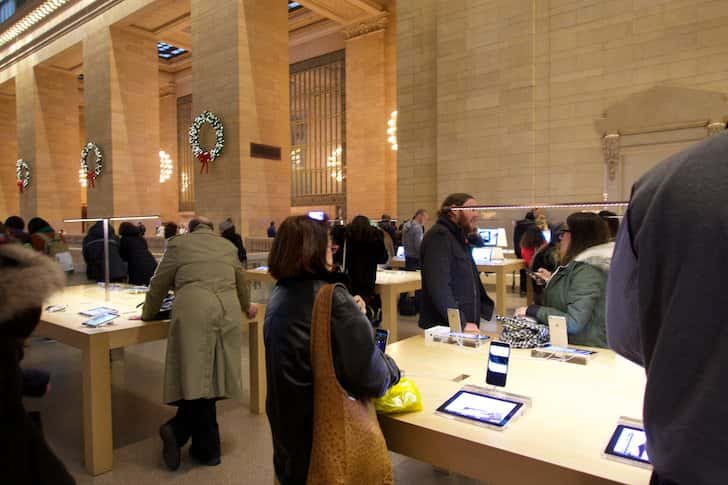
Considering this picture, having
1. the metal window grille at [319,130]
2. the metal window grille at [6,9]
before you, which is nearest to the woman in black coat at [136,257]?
the metal window grille at [319,130]

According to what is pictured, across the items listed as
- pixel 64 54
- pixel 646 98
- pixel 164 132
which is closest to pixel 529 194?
pixel 646 98

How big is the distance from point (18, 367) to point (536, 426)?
147 centimetres

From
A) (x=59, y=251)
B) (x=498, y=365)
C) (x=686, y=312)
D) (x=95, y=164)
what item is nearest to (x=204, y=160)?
(x=95, y=164)

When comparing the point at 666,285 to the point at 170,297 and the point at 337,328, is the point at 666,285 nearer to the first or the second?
the point at 337,328

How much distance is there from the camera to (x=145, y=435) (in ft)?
11.7

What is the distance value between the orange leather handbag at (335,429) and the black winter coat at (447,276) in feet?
5.31

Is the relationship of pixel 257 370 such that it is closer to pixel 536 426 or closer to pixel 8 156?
pixel 536 426

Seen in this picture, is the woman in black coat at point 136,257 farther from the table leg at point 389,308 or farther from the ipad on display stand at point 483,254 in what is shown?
the ipad on display stand at point 483,254

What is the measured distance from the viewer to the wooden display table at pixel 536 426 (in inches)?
54.1

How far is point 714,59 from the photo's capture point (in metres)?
7.87

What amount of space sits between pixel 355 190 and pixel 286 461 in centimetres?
1512

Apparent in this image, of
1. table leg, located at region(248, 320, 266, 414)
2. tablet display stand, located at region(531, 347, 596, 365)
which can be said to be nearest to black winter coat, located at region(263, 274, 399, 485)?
tablet display stand, located at region(531, 347, 596, 365)

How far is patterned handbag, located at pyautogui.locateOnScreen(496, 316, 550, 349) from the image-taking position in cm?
252

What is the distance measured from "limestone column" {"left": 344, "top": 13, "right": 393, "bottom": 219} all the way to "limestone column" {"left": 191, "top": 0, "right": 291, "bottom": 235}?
126 inches
